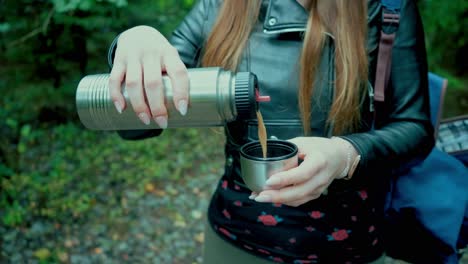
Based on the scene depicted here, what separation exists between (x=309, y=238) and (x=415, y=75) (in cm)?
54

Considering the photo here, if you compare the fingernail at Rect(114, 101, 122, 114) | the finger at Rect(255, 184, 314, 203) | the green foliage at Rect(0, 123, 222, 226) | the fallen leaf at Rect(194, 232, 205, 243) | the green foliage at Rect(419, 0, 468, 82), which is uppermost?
the fingernail at Rect(114, 101, 122, 114)

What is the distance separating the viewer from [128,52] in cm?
111

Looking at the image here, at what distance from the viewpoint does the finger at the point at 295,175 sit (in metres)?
1.00

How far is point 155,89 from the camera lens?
1044mm

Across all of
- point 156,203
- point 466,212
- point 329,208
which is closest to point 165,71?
point 329,208

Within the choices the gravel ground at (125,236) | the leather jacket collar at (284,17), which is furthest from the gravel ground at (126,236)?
the leather jacket collar at (284,17)

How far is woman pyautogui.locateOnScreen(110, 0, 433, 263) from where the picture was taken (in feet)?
4.29

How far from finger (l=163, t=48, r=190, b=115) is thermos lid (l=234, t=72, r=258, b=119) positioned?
0.37 ft

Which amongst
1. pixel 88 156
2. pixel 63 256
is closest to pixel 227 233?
pixel 63 256

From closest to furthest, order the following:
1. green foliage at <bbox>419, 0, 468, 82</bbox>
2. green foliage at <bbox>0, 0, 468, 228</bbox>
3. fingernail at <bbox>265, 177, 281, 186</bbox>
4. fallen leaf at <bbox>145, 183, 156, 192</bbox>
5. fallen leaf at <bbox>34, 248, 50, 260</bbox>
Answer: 1. fingernail at <bbox>265, 177, 281, 186</bbox>
2. fallen leaf at <bbox>34, 248, 50, 260</bbox>
3. green foliage at <bbox>0, 0, 468, 228</bbox>
4. fallen leaf at <bbox>145, 183, 156, 192</bbox>
5. green foliage at <bbox>419, 0, 468, 82</bbox>

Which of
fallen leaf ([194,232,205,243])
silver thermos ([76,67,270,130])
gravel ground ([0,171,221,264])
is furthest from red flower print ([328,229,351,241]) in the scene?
fallen leaf ([194,232,205,243])

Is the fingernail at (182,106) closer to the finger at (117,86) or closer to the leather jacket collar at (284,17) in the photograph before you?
the finger at (117,86)

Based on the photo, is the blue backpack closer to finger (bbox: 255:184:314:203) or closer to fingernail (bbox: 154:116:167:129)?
finger (bbox: 255:184:314:203)

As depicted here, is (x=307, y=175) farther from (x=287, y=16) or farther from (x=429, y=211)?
(x=429, y=211)
